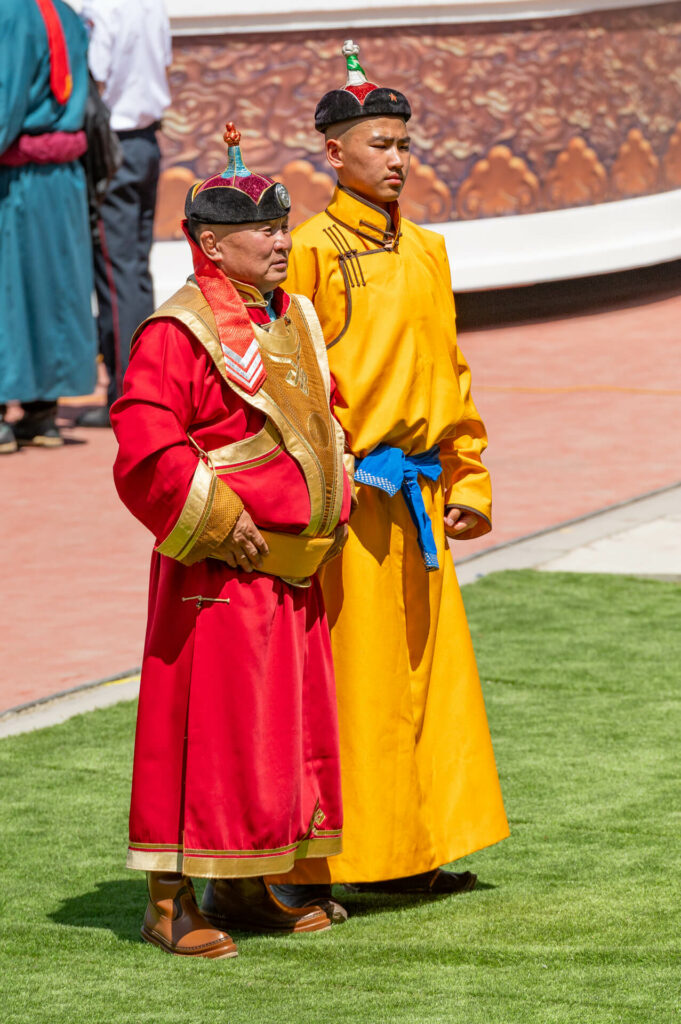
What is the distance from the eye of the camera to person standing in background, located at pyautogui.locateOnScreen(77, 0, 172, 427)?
34.1 feet

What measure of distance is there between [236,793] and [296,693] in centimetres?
23

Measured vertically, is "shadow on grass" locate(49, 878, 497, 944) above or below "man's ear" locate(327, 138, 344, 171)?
below

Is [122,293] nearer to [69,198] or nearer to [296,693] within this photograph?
[69,198]

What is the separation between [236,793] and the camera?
400cm

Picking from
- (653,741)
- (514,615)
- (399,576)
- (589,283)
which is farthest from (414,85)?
(399,576)

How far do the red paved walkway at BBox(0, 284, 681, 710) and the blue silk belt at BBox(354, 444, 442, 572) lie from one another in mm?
2089

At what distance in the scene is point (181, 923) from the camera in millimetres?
4105

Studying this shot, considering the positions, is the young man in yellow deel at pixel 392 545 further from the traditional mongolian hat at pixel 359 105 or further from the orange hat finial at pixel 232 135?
the orange hat finial at pixel 232 135

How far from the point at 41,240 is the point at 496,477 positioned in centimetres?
250

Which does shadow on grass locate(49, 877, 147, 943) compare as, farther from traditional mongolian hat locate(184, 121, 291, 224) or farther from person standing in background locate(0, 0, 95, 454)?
person standing in background locate(0, 0, 95, 454)

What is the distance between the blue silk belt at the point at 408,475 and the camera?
172 inches

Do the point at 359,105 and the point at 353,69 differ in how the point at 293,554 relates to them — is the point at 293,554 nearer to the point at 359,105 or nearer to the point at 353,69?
the point at 359,105

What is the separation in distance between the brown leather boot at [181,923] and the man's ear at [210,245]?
1.24 metres

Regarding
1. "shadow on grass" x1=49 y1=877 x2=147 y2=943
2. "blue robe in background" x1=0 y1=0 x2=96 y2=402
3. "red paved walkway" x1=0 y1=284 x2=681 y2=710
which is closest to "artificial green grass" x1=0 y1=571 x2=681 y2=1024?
"shadow on grass" x1=49 y1=877 x2=147 y2=943
